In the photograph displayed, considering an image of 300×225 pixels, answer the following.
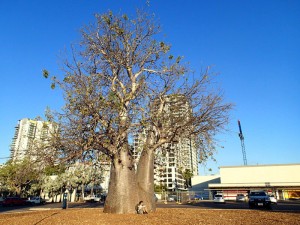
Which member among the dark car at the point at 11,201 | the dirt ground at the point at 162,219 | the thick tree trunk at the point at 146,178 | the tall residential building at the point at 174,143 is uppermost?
the tall residential building at the point at 174,143

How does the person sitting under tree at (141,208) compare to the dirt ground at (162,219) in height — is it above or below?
above

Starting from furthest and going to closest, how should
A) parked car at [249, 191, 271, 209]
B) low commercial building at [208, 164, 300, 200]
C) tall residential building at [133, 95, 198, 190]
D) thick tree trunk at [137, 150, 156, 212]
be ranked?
low commercial building at [208, 164, 300, 200]
parked car at [249, 191, 271, 209]
tall residential building at [133, 95, 198, 190]
thick tree trunk at [137, 150, 156, 212]

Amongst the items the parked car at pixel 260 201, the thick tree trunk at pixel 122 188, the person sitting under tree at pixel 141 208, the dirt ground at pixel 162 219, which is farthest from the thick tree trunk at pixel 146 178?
the parked car at pixel 260 201

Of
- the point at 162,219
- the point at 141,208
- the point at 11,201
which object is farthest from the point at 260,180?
the point at 162,219

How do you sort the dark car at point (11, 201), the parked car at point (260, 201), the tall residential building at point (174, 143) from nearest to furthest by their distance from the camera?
the tall residential building at point (174, 143)
the parked car at point (260, 201)
the dark car at point (11, 201)

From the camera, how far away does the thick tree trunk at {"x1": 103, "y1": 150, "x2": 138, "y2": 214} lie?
14664 mm

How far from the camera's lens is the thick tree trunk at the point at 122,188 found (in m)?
14.7

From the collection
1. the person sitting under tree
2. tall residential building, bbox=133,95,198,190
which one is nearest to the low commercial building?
→ tall residential building, bbox=133,95,198,190

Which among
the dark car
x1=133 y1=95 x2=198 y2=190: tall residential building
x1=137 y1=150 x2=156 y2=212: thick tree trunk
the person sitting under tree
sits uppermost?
x1=133 y1=95 x2=198 y2=190: tall residential building

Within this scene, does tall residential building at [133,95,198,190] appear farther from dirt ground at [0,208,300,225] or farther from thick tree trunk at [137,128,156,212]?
dirt ground at [0,208,300,225]

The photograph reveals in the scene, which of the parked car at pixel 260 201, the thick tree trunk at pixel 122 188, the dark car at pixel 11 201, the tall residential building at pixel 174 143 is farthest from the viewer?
the dark car at pixel 11 201

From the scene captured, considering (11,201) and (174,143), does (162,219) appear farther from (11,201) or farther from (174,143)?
(11,201)

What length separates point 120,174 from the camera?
14992mm

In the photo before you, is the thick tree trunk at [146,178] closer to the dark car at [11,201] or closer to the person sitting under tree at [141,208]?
the person sitting under tree at [141,208]
